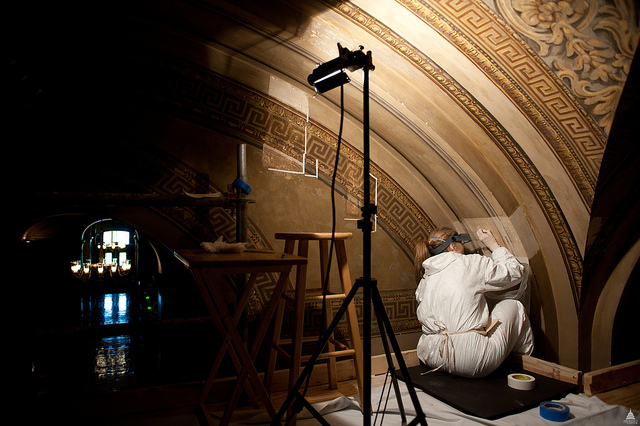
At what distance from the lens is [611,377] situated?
2.70 metres

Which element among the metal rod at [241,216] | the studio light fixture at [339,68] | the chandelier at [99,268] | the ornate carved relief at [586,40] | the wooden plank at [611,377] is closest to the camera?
the studio light fixture at [339,68]

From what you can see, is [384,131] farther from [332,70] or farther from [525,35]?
[332,70]

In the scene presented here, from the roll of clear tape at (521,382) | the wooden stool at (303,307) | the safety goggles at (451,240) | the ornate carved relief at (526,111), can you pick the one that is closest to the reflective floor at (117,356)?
the wooden stool at (303,307)

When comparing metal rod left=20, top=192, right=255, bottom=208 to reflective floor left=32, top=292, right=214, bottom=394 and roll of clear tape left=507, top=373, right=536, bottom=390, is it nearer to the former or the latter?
reflective floor left=32, top=292, right=214, bottom=394

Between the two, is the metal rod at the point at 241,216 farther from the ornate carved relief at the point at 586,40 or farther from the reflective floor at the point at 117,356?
the ornate carved relief at the point at 586,40

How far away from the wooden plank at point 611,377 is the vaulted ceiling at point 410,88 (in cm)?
20

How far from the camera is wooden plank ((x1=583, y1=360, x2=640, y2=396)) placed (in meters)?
2.55

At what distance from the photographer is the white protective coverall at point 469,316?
2633 millimetres

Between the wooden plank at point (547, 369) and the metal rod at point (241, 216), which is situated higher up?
the metal rod at point (241, 216)

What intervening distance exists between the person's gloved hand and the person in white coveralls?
0.08m

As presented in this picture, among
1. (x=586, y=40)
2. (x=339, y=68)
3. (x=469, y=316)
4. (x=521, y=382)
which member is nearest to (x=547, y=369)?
(x=521, y=382)

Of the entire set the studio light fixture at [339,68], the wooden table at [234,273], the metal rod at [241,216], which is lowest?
the wooden table at [234,273]

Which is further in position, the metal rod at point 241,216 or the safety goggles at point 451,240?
the safety goggles at point 451,240

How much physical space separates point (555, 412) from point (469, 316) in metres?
0.73
